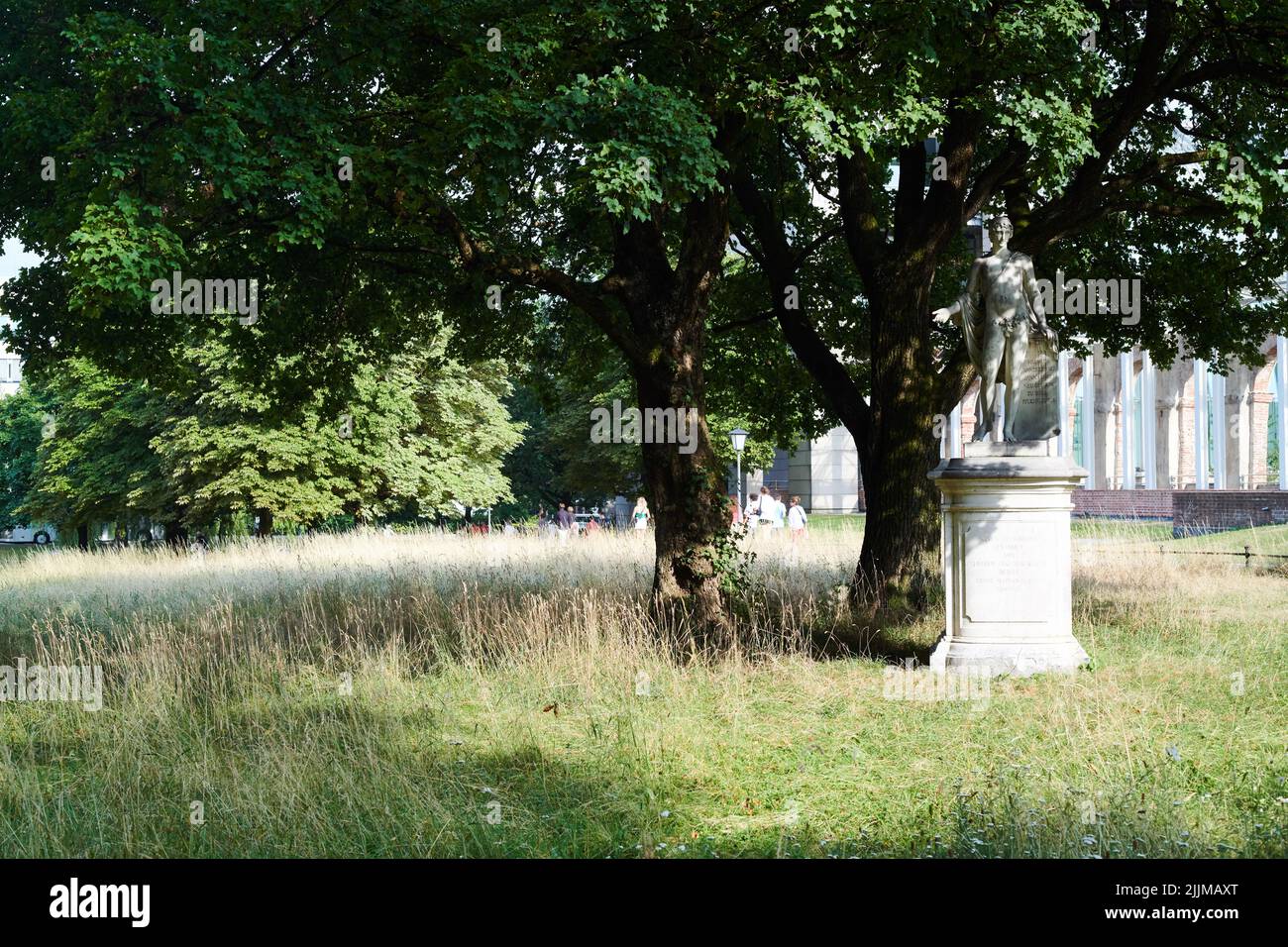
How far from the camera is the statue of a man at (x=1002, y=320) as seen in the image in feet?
34.3

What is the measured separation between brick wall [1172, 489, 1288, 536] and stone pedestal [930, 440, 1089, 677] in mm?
20196

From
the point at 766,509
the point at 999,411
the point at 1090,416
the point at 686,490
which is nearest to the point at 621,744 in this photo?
the point at 686,490

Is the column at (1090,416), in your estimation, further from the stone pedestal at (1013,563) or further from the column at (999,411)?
the stone pedestal at (1013,563)

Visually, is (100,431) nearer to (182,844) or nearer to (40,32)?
(40,32)

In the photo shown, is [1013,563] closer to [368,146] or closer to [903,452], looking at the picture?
[903,452]

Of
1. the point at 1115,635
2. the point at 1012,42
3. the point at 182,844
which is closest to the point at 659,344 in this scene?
the point at 1012,42

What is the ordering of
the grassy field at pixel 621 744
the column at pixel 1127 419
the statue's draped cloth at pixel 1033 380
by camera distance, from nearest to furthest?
the grassy field at pixel 621 744 → the statue's draped cloth at pixel 1033 380 → the column at pixel 1127 419

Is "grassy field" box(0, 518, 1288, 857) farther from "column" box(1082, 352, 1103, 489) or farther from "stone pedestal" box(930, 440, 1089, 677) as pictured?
"column" box(1082, 352, 1103, 489)

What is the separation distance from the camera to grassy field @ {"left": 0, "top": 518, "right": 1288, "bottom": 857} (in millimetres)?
5672

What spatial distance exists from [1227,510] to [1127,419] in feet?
66.2

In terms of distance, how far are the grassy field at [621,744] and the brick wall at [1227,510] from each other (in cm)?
1776

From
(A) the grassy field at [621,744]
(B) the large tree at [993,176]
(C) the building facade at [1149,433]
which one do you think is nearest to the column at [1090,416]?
(C) the building facade at [1149,433]

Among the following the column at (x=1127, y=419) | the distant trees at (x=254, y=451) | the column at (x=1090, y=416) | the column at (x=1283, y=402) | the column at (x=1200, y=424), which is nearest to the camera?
the distant trees at (x=254, y=451)

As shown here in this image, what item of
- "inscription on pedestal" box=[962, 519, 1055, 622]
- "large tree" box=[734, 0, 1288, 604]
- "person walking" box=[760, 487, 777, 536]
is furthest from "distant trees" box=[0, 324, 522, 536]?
"inscription on pedestal" box=[962, 519, 1055, 622]
